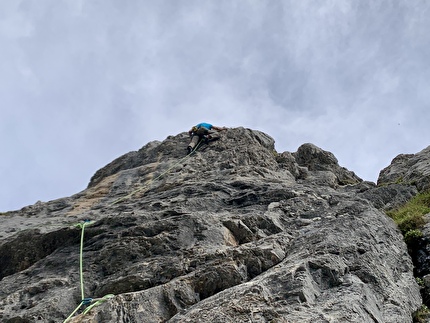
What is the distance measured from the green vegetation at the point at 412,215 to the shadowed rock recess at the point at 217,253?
0.40 m

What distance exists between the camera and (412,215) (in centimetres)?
1350

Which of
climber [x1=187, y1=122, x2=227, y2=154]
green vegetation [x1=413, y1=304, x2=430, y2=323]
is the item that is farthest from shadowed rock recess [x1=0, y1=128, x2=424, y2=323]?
climber [x1=187, y1=122, x2=227, y2=154]

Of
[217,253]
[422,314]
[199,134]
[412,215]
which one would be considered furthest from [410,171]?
[217,253]

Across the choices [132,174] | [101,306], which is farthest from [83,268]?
[132,174]

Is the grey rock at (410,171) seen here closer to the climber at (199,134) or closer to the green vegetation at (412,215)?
the green vegetation at (412,215)

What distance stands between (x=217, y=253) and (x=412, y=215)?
17.6 ft

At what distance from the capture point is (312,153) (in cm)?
2238

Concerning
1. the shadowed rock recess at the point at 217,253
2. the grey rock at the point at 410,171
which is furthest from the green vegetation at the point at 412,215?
the grey rock at the point at 410,171

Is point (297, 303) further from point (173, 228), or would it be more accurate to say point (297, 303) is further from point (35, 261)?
point (35, 261)

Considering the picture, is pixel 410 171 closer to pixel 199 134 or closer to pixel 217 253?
pixel 199 134

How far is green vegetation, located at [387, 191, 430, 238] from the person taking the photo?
12594 millimetres

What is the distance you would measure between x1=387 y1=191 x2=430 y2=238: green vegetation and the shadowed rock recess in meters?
0.40

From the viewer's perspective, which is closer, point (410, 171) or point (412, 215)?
point (412, 215)

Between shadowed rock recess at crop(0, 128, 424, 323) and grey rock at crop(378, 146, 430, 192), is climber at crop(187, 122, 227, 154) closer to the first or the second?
shadowed rock recess at crop(0, 128, 424, 323)
